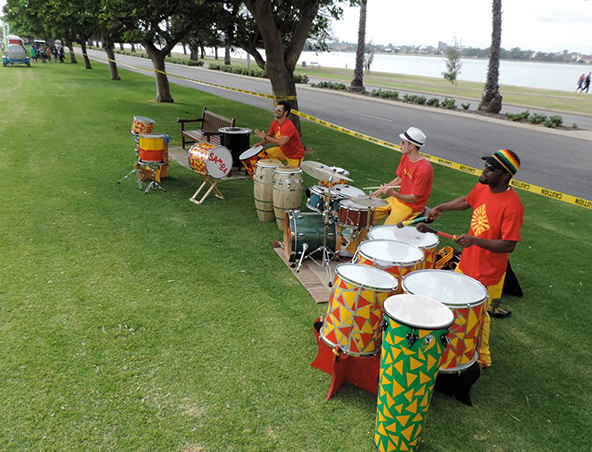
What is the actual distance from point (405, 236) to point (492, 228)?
1.03 m

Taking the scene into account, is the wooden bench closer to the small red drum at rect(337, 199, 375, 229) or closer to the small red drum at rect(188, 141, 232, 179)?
the small red drum at rect(188, 141, 232, 179)

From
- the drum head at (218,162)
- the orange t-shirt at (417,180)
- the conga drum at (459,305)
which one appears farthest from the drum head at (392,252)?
the drum head at (218,162)

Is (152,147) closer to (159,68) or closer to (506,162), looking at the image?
(506,162)

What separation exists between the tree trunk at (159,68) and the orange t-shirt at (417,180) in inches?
694

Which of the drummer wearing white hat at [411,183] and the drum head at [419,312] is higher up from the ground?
the drummer wearing white hat at [411,183]

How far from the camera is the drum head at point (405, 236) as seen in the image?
4996 mm

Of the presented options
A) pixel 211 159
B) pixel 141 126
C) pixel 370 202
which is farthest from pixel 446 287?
pixel 141 126

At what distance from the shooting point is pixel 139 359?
4488 mm

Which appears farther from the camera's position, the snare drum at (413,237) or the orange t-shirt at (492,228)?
the snare drum at (413,237)

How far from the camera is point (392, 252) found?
4.56m

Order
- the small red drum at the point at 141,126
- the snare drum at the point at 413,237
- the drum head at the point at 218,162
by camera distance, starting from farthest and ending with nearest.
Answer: the small red drum at the point at 141,126, the drum head at the point at 218,162, the snare drum at the point at 413,237

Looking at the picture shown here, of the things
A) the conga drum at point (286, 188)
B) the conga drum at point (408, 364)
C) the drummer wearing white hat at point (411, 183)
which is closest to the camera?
the conga drum at point (408, 364)

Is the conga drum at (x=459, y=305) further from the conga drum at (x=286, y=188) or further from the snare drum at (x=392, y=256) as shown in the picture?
the conga drum at (x=286, y=188)

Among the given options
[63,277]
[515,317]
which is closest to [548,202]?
[515,317]
